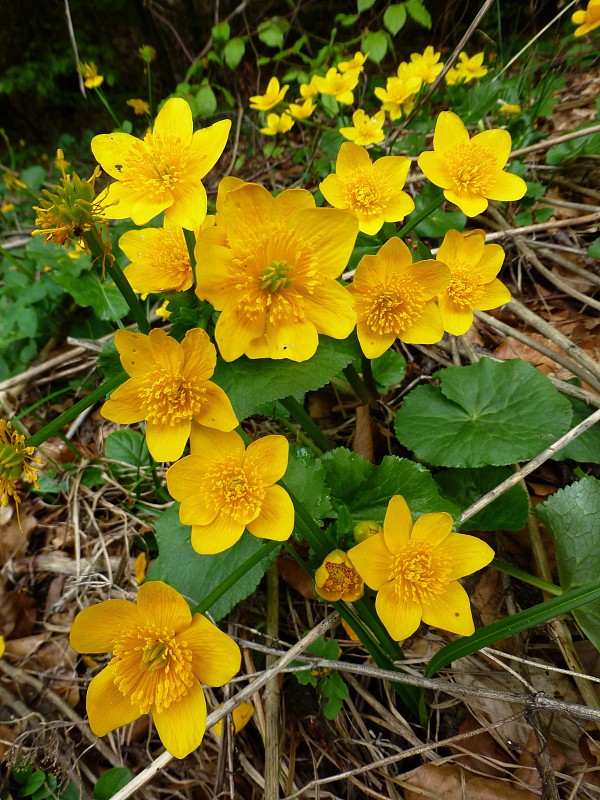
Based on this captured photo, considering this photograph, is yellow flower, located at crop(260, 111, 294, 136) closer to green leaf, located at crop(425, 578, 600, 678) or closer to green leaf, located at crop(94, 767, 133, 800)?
green leaf, located at crop(425, 578, 600, 678)

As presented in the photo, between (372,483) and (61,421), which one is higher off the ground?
(61,421)

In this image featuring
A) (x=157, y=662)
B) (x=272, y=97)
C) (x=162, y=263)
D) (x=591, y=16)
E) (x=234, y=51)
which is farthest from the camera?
(x=234, y=51)

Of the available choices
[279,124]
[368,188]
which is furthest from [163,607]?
[279,124]

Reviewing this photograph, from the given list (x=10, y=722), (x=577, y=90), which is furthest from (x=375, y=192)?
(x=577, y=90)

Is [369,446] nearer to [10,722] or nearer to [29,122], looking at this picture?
[10,722]

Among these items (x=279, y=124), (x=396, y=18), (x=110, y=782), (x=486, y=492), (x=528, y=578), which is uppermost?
(x=396, y=18)

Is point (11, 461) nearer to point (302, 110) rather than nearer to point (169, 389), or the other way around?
point (169, 389)
